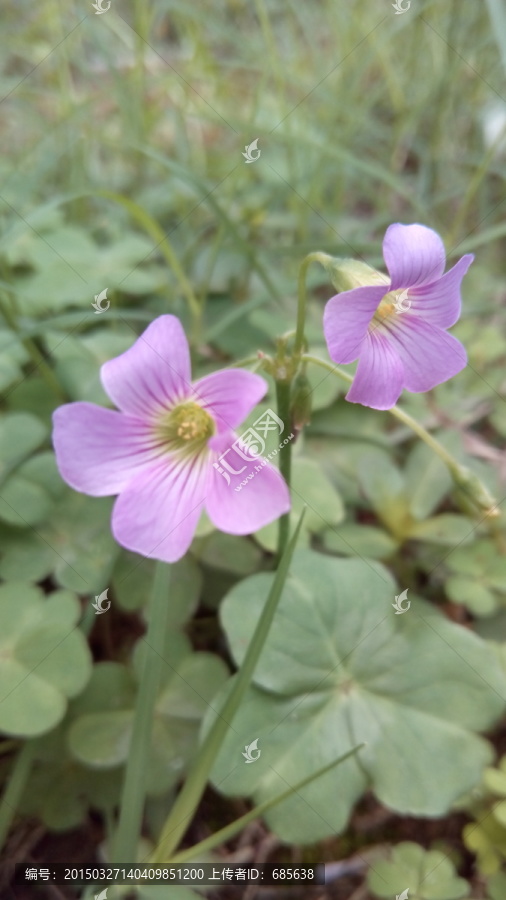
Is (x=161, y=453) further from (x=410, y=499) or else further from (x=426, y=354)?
(x=410, y=499)

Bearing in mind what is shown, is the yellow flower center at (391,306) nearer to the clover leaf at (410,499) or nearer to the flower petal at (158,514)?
the flower petal at (158,514)

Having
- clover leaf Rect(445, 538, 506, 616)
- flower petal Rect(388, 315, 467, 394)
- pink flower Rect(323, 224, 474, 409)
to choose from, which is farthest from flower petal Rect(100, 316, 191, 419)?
clover leaf Rect(445, 538, 506, 616)

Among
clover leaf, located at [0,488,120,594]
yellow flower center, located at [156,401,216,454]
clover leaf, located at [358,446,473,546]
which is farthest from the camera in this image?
clover leaf, located at [358,446,473,546]

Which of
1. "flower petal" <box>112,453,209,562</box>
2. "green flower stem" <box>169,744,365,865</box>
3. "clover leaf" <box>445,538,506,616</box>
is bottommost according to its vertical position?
"clover leaf" <box>445,538,506,616</box>

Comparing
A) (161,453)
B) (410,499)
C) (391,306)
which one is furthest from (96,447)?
(410,499)

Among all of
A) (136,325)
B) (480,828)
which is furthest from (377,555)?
(136,325)

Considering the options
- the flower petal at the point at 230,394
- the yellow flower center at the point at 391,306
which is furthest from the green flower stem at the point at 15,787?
the yellow flower center at the point at 391,306

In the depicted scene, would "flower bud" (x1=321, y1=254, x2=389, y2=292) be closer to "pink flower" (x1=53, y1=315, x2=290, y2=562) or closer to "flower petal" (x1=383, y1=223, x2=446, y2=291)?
"flower petal" (x1=383, y1=223, x2=446, y2=291)

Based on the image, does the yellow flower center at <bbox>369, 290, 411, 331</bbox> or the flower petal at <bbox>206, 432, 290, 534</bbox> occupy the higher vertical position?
the yellow flower center at <bbox>369, 290, 411, 331</bbox>
